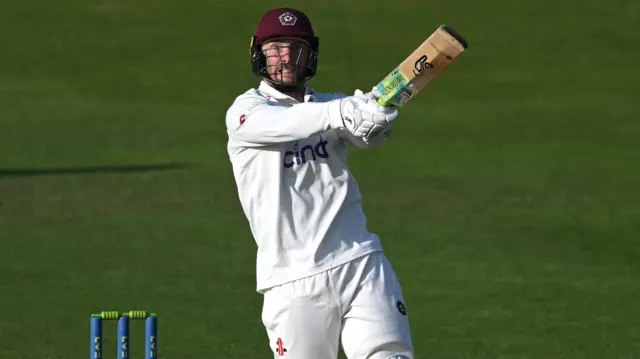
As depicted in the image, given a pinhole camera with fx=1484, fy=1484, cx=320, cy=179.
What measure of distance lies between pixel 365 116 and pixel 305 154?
667 mm

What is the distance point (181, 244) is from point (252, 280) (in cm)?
145

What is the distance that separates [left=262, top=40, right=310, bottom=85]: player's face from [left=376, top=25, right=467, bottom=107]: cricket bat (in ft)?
2.68

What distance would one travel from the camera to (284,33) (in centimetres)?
616

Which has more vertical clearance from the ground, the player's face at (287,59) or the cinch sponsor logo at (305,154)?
the player's face at (287,59)

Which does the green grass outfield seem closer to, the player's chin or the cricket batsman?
the cricket batsman

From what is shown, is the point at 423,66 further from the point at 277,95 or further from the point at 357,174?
the point at 357,174

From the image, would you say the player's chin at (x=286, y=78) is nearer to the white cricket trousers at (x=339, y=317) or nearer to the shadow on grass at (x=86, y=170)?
the white cricket trousers at (x=339, y=317)

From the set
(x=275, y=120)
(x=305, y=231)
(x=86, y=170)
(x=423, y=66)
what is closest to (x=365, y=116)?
(x=423, y=66)

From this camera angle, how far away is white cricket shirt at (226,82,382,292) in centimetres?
604

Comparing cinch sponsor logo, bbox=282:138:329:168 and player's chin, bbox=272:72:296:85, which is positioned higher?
player's chin, bbox=272:72:296:85

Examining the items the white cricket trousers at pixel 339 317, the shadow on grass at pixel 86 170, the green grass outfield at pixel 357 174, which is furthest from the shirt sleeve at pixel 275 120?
the shadow on grass at pixel 86 170

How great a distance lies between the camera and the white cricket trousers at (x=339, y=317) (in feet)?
19.6

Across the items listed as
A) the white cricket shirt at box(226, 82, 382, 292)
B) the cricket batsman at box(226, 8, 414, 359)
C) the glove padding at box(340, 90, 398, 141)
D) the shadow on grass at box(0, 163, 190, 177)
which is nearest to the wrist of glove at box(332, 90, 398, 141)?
the glove padding at box(340, 90, 398, 141)

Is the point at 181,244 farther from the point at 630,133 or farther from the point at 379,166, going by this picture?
the point at 630,133
